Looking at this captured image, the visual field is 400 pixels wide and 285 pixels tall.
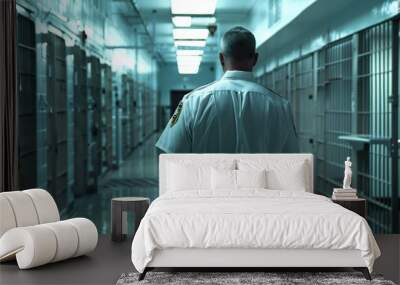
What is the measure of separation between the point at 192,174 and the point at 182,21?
2.39m

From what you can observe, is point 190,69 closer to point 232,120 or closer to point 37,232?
point 232,120

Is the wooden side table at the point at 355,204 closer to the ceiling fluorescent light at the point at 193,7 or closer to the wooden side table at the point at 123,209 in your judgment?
the wooden side table at the point at 123,209

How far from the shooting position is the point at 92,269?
5.00m

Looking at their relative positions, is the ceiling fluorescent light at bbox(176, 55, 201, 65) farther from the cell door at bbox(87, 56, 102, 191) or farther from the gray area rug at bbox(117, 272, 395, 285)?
the gray area rug at bbox(117, 272, 395, 285)

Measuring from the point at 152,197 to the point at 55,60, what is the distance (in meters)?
1.95

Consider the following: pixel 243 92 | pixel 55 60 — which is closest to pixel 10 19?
pixel 55 60

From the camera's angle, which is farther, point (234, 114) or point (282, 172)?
point (282, 172)

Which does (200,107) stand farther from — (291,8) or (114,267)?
(291,8)

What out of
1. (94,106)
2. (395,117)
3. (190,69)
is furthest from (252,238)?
(94,106)

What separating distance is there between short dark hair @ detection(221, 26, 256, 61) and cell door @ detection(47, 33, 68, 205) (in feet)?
9.81

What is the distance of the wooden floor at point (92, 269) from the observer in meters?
4.65

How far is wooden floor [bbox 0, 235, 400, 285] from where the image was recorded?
15.3 ft

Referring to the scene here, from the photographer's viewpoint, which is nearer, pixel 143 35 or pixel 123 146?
pixel 143 35

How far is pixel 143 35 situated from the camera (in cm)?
895
